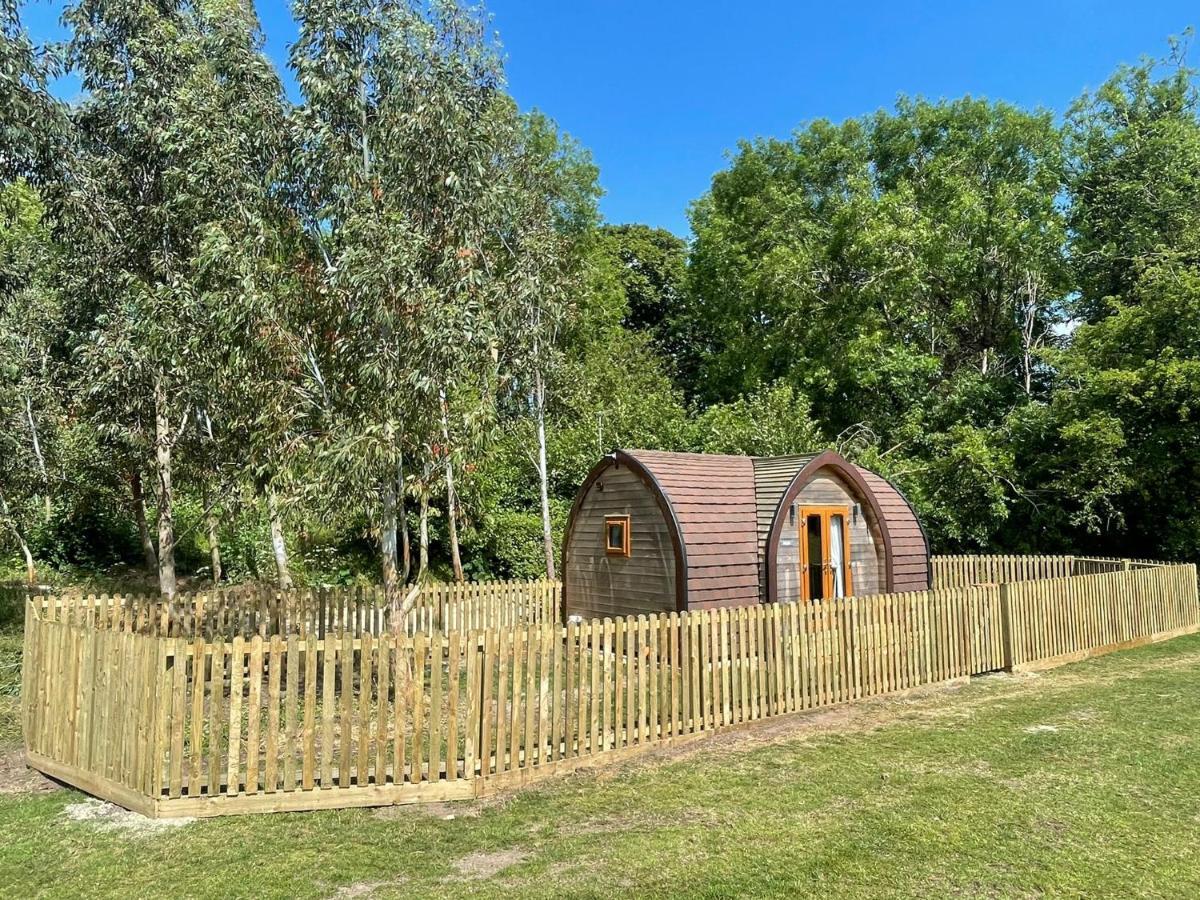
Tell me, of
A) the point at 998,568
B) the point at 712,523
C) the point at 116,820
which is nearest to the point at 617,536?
the point at 712,523

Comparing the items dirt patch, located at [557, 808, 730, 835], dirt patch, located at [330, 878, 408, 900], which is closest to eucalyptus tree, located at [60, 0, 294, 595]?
dirt patch, located at [330, 878, 408, 900]

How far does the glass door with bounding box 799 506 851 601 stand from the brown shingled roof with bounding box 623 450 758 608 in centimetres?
113

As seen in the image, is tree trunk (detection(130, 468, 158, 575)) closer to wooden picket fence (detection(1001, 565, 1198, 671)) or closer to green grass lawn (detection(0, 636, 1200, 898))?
green grass lawn (detection(0, 636, 1200, 898))

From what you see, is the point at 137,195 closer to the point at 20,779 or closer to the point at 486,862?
the point at 20,779

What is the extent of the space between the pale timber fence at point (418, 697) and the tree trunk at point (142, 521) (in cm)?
1212

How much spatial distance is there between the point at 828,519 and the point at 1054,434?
39.7 ft

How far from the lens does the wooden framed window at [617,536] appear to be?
12670mm

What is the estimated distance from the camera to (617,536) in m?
12.9

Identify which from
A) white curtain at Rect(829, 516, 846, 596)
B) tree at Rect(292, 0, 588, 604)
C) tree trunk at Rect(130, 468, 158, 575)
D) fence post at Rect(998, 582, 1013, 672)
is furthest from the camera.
Answer: tree trunk at Rect(130, 468, 158, 575)

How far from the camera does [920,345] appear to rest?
30.1m

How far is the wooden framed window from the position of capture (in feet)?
41.6

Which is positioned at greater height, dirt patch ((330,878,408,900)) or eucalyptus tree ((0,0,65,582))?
eucalyptus tree ((0,0,65,582))

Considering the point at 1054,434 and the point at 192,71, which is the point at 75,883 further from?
the point at 1054,434

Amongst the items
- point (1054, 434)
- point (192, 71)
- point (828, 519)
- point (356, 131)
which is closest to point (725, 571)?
point (828, 519)
